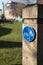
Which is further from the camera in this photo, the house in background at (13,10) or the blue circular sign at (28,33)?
the house in background at (13,10)

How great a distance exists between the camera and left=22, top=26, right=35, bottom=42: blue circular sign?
3.52 metres

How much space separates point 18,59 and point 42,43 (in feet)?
10.3

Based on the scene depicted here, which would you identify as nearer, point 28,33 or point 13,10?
point 28,33

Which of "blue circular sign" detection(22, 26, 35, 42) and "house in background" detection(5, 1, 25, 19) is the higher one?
"house in background" detection(5, 1, 25, 19)

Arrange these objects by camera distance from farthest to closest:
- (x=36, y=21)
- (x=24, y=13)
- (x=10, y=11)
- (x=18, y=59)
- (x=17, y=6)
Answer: (x=10, y=11) < (x=17, y=6) < (x=18, y=59) < (x=24, y=13) < (x=36, y=21)

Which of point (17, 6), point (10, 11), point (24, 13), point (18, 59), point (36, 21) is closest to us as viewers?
point (36, 21)

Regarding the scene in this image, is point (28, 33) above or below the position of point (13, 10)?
below

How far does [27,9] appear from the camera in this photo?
3613 millimetres

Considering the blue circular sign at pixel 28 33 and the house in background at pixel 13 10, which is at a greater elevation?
the house in background at pixel 13 10

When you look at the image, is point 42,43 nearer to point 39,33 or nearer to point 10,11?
point 39,33

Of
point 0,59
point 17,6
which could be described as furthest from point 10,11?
point 0,59

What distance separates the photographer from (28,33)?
3.61 meters

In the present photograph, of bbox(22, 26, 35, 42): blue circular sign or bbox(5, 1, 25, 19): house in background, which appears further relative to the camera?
bbox(5, 1, 25, 19): house in background

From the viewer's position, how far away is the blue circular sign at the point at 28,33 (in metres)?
3.52
